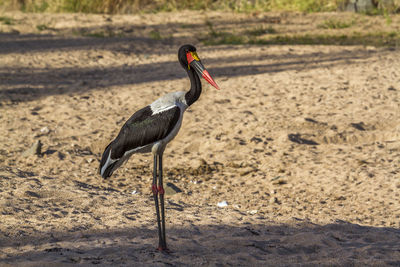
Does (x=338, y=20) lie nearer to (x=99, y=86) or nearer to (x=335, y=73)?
(x=335, y=73)

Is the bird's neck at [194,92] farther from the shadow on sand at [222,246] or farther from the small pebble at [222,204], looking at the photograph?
the small pebble at [222,204]

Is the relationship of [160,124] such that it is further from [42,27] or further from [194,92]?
[42,27]

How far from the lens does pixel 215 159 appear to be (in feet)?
18.7

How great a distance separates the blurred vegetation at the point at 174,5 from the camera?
43.1 ft

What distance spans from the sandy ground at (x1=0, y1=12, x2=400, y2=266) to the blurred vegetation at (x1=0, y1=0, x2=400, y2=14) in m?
3.17

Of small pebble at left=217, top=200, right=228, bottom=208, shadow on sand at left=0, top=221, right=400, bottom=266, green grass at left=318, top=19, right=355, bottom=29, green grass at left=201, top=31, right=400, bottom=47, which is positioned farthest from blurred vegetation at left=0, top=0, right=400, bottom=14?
shadow on sand at left=0, top=221, right=400, bottom=266

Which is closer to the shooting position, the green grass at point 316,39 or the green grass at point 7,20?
the green grass at point 316,39

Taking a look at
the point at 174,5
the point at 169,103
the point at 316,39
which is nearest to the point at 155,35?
the point at 316,39

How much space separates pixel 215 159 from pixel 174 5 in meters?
8.80

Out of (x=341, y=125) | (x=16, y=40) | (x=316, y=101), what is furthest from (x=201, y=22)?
(x=341, y=125)

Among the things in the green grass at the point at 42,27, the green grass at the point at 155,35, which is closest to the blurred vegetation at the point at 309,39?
the green grass at the point at 155,35

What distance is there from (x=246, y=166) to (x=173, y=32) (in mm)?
6449

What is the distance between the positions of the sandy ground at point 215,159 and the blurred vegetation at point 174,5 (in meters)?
3.17

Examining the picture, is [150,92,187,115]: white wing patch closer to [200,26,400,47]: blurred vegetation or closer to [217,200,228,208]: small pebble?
[217,200,228,208]: small pebble
